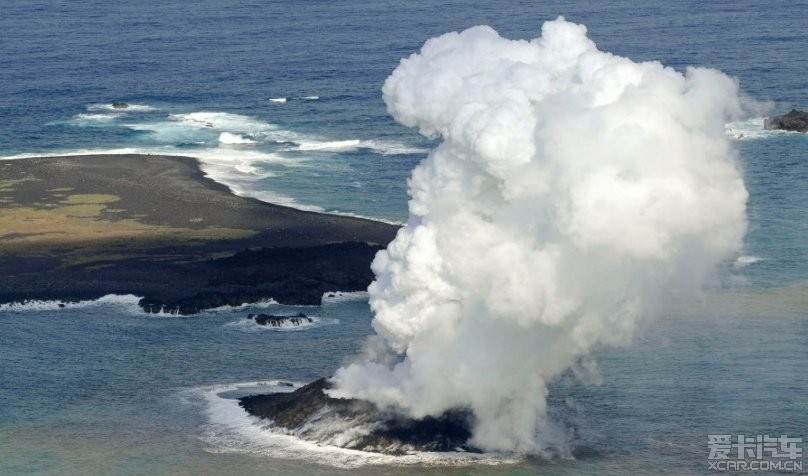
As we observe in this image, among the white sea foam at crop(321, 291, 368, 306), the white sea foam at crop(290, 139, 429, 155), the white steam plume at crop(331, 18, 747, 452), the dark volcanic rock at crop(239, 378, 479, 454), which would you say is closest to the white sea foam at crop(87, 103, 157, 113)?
the white sea foam at crop(290, 139, 429, 155)

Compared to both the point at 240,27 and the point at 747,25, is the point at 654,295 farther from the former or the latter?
the point at 240,27

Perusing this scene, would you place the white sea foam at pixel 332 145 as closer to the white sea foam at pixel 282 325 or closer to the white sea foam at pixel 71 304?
the white sea foam at pixel 71 304

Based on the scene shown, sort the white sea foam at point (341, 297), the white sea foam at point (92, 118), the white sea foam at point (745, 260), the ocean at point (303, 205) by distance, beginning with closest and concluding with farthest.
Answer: the ocean at point (303, 205), the white sea foam at point (341, 297), the white sea foam at point (745, 260), the white sea foam at point (92, 118)

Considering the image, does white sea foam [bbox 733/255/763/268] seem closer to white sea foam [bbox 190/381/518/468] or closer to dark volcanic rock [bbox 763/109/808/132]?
white sea foam [bbox 190/381/518/468]

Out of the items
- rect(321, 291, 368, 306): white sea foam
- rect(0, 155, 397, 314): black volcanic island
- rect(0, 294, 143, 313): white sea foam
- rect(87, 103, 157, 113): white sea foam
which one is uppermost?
rect(87, 103, 157, 113): white sea foam

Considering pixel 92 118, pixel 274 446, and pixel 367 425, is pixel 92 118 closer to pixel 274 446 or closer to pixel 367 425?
pixel 274 446

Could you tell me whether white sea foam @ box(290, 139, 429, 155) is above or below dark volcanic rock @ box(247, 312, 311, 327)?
above

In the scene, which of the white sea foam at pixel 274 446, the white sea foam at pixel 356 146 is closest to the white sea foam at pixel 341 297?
the white sea foam at pixel 274 446
